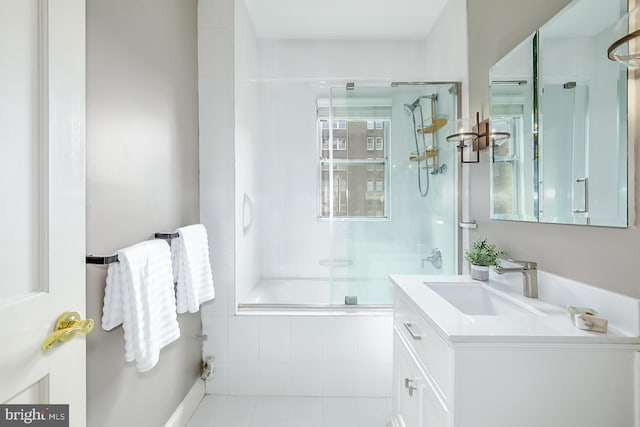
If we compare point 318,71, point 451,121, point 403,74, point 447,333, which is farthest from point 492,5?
point 447,333

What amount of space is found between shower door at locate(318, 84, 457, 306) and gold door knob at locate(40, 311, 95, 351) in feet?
5.23

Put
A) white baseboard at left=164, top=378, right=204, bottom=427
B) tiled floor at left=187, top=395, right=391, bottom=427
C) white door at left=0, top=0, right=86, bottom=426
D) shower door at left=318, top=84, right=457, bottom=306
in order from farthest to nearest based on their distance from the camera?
shower door at left=318, top=84, right=457, bottom=306
tiled floor at left=187, top=395, right=391, bottom=427
white baseboard at left=164, top=378, right=204, bottom=427
white door at left=0, top=0, right=86, bottom=426

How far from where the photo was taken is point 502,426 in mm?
843

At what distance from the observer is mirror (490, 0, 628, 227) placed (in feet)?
3.10

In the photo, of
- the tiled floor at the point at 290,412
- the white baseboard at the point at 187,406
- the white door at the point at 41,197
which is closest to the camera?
the white door at the point at 41,197

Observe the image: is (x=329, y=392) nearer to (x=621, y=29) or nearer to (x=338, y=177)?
(x=338, y=177)

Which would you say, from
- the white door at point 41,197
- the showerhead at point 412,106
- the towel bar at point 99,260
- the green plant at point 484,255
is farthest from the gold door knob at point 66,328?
the showerhead at point 412,106

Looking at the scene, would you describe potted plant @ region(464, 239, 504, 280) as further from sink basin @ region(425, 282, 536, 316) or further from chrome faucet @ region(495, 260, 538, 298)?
chrome faucet @ region(495, 260, 538, 298)

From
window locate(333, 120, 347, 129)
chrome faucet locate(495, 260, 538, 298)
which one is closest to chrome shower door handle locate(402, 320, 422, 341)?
chrome faucet locate(495, 260, 538, 298)

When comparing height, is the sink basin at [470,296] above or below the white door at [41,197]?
below

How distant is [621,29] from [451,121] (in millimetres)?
→ 1214

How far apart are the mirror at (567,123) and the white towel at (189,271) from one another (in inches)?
61.7

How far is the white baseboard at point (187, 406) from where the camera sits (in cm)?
163

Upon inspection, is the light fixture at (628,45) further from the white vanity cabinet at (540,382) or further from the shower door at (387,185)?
the shower door at (387,185)
